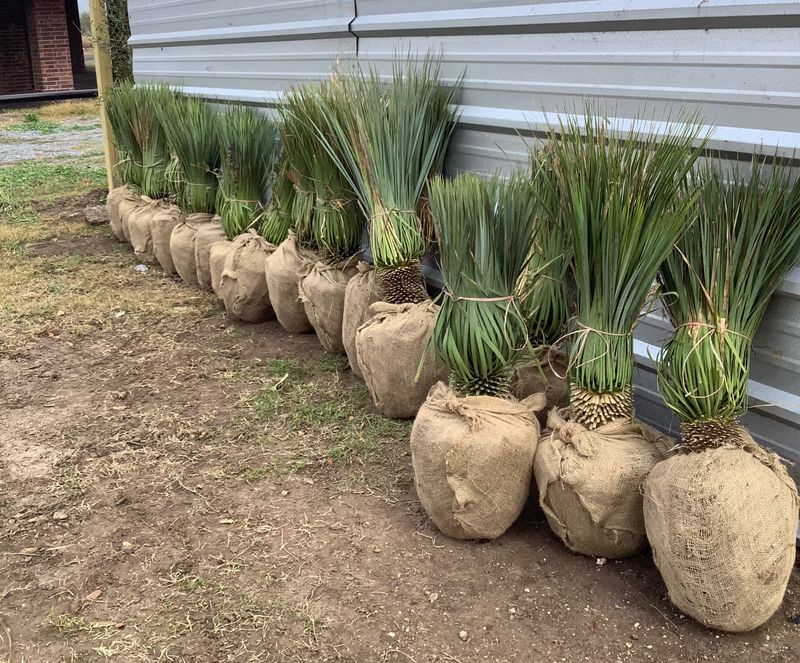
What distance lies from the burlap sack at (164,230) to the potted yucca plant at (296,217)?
141cm

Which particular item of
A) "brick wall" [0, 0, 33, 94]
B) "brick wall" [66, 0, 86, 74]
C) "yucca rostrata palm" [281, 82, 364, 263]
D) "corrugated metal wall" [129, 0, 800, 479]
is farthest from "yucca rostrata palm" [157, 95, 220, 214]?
"brick wall" [66, 0, 86, 74]

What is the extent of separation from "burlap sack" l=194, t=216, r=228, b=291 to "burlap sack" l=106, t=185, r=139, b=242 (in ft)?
4.35

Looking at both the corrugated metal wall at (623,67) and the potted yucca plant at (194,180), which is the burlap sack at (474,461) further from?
the potted yucca plant at (194,180)

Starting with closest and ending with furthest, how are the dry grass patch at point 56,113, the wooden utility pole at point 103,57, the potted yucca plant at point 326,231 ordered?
the potted yucca plant at point 326,231, the wooden utility pole at point 103,57, the dry grass patch at point 56,113

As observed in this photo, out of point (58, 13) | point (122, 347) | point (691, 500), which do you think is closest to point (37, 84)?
point (58, 13)

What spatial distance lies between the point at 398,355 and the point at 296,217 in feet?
4.15

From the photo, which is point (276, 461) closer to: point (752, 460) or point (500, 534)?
point (500, 534)

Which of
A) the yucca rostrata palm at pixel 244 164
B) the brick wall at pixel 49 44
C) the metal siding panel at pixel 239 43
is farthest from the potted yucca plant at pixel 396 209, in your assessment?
the brick wall at pixel 49 44

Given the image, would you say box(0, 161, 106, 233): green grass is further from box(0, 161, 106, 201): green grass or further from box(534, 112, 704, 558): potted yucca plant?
box(534, 112, 704, 558): potted yucca plant

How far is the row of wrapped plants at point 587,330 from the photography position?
188cm

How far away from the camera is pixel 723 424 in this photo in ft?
6.51

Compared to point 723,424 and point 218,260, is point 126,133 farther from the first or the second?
point 723,424

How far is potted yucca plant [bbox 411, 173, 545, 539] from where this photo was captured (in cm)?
220

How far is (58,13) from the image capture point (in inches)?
675
